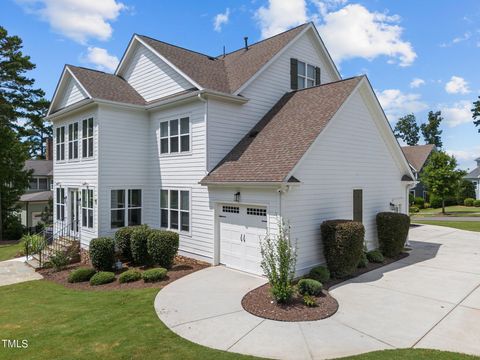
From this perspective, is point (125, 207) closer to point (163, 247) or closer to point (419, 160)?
point (163, 247)

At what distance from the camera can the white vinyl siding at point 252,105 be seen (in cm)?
1299

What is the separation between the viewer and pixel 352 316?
769 cm

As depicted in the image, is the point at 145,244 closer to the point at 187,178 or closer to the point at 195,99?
the point at 187,178

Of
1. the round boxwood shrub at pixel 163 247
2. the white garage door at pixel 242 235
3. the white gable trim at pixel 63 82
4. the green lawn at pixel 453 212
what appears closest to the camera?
the white garage door at pixel 242 235

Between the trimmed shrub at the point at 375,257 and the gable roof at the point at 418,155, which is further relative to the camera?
the gable roof at the point at 418,155

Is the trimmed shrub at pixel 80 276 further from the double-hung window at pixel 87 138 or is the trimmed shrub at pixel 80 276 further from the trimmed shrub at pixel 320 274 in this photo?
the trimmed shrub at pixel 320 274

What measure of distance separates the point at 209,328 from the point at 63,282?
755 cm

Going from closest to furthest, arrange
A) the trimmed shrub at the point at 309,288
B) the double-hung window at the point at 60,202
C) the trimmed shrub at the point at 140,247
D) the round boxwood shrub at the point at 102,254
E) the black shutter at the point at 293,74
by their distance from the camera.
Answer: the trimmed shrub at the point at 309,288, the round boxwood shrub at the point at 102,254, the trimmed shrub at the point at 140,247, the black shutter at the point at 293,74, the double-hung window at the point at 60,202

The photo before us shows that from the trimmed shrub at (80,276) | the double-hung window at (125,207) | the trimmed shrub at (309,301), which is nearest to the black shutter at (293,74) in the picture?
the double-hung window at (125,207)

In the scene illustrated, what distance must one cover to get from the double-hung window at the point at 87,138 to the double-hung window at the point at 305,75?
1013 cm

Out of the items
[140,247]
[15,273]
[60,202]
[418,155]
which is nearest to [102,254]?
[140,247]

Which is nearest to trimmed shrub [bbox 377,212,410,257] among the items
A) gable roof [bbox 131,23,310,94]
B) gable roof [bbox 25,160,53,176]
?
gable roof [bbox 131,23,310,94]

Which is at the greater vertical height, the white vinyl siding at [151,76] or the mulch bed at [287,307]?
the white vinyl siding at [151,76]

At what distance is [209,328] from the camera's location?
712 centimetres
